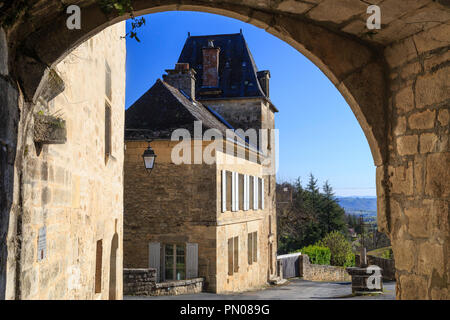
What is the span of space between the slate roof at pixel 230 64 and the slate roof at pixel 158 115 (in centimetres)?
555

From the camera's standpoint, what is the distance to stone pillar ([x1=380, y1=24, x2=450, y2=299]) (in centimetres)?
343

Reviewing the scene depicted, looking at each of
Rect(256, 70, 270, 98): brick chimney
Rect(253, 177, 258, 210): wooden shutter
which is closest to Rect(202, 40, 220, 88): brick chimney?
Rect(256, 70, 270, 98): brick chimney

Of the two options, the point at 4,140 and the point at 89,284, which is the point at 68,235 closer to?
the point at 89,284

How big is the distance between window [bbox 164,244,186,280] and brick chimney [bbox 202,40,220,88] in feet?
33.6

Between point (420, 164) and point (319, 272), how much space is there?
2619cm

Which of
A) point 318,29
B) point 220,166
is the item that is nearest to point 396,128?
point 318,29

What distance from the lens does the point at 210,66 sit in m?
23.2

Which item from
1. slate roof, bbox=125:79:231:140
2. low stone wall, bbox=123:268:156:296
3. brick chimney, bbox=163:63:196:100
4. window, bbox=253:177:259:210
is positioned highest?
brick chimney, bbox=163:63:196:100

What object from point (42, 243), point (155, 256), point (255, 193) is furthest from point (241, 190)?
point (42, 243)

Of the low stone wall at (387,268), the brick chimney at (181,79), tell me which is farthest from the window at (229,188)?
the low stone wall at (387,268)

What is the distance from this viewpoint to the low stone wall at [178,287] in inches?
458

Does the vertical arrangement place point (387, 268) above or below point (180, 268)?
below

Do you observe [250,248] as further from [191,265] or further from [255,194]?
[191,265]

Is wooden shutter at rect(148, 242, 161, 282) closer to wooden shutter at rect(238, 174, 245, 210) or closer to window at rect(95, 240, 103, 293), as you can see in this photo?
wooden shutter at rect(238, 174, 245, 210)
